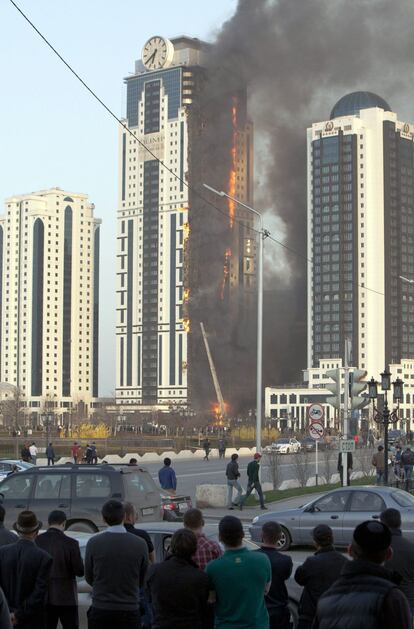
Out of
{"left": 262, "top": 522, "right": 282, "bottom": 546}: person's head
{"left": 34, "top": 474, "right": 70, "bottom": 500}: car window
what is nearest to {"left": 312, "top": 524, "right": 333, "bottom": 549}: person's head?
{"left": 262, "top": 522, "right": 282, "bottom": 546}: person's head

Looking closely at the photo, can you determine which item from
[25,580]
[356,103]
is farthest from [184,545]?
[356,103]

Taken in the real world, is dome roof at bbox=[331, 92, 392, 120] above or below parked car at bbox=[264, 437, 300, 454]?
above

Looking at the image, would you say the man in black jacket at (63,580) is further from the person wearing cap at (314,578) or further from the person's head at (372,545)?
the person's head at (372,545)

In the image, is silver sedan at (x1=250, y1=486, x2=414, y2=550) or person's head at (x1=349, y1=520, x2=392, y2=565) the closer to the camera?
person's head at (x1=349, y1=520, x2=392, y2=565)

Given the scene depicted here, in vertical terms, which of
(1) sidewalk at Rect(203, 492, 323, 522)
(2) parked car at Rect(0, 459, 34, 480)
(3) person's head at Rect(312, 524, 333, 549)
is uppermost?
(3) person's head at Rect(312, 524, 333, 549)

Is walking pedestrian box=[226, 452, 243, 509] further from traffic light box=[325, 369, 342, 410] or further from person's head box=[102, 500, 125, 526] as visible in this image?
person's head box=[102, 500, 125, 526]

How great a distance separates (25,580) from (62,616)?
1.05 m

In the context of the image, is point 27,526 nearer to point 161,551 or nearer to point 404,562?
point 404,562

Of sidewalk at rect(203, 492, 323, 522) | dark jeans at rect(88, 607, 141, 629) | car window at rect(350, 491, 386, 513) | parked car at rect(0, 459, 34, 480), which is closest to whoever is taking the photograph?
dark jeans at rect(88, 607, 141, 629)

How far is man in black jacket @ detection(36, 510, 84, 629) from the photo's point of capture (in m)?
8.77

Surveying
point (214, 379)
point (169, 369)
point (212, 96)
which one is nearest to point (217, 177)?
Result: point (212, 96)

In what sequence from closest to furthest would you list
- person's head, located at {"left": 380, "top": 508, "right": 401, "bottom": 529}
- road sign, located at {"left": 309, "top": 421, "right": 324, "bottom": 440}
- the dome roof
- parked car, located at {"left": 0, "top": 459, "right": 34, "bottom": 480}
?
person's head, located at {"left": 380, "top": 508, "right": 401, "bottom": 529}
road sign, located at {"left": 309, "top": 421, "right": 324, "bottom": 440}
parked car, located at {"left": 0, "top": 459, "right": 34, "bottom": 480}
the dome roof

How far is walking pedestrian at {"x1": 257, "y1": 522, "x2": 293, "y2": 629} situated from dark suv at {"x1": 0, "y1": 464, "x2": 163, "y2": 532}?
8.97 m

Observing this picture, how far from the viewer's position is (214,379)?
491 feet
